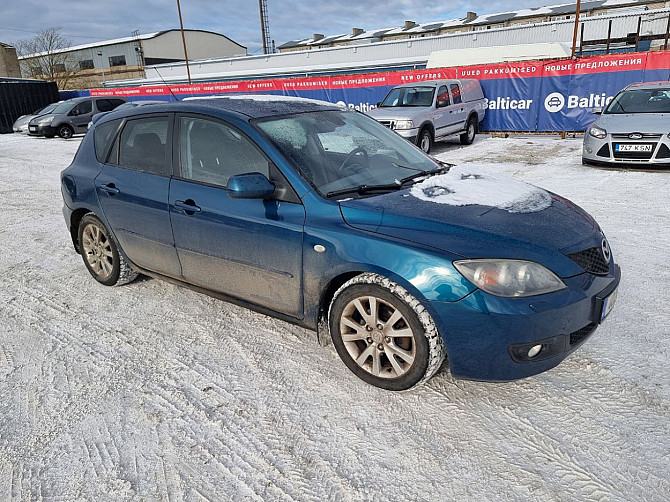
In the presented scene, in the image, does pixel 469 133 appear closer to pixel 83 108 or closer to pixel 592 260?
pixel 592 260

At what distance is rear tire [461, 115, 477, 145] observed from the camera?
13492 mm

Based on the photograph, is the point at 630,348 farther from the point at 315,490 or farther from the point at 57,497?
the point at 57,497

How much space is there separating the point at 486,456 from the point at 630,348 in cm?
145

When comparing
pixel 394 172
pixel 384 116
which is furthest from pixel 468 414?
pixel 384 116

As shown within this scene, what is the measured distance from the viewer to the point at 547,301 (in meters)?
2.35

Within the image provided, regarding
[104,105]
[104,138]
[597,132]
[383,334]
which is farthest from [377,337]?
[104,105]

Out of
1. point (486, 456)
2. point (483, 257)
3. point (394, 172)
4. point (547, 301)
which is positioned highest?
point (394, 172)

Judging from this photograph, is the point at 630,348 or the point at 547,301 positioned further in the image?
the point at 630,348

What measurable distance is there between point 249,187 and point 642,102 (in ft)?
31.0

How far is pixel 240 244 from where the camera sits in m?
3.09

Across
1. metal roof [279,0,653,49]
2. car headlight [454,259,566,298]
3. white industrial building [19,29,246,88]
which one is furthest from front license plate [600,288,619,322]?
white industrial building [19,29,246,88]

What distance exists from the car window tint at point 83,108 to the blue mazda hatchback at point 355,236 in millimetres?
17637

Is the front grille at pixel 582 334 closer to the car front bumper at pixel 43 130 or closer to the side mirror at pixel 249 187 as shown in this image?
the side mirror at pixel 249 187

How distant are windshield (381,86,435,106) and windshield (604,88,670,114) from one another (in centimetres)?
407
